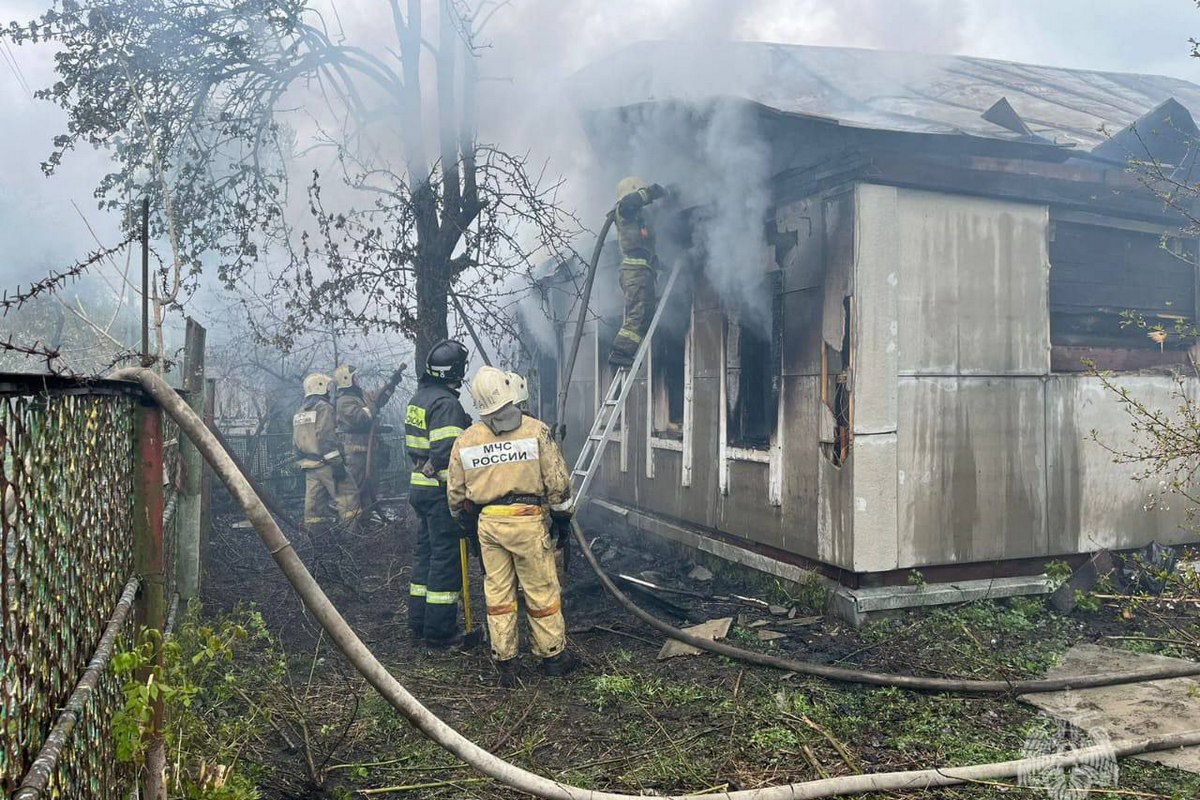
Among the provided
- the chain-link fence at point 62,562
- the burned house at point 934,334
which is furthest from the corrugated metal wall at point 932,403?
the chain-link fence at point 62,562

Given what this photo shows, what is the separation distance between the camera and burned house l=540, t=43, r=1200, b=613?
5.92 meters

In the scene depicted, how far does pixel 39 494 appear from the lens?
1.57 meters

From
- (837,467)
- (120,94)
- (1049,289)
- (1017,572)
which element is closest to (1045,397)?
(1049,289)

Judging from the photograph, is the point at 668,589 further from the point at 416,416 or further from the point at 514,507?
the point at 416,416

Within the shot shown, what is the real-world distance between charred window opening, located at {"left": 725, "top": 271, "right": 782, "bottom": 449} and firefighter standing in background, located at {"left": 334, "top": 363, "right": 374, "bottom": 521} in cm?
531

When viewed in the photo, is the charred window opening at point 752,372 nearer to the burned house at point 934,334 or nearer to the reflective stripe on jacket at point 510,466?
the burned house at point 934,334

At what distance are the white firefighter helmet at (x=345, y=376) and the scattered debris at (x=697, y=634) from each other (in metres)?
6.39

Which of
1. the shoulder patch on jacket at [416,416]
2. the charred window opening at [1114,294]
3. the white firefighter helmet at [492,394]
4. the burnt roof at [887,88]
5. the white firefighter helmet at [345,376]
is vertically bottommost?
the shoulder patch on jacket at [416,416]


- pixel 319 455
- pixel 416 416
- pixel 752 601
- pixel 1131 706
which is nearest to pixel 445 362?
pixel 416 416

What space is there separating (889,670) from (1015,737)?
3.37 ft

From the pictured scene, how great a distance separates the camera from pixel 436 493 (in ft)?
19.5

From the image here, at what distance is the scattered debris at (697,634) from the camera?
5.53 metres

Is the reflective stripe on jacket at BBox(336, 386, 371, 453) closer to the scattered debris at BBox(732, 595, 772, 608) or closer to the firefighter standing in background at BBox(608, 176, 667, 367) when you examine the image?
the firefighter standing in background at BBox(608, 176, 667, 367)

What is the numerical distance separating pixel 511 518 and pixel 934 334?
11.5 feet
